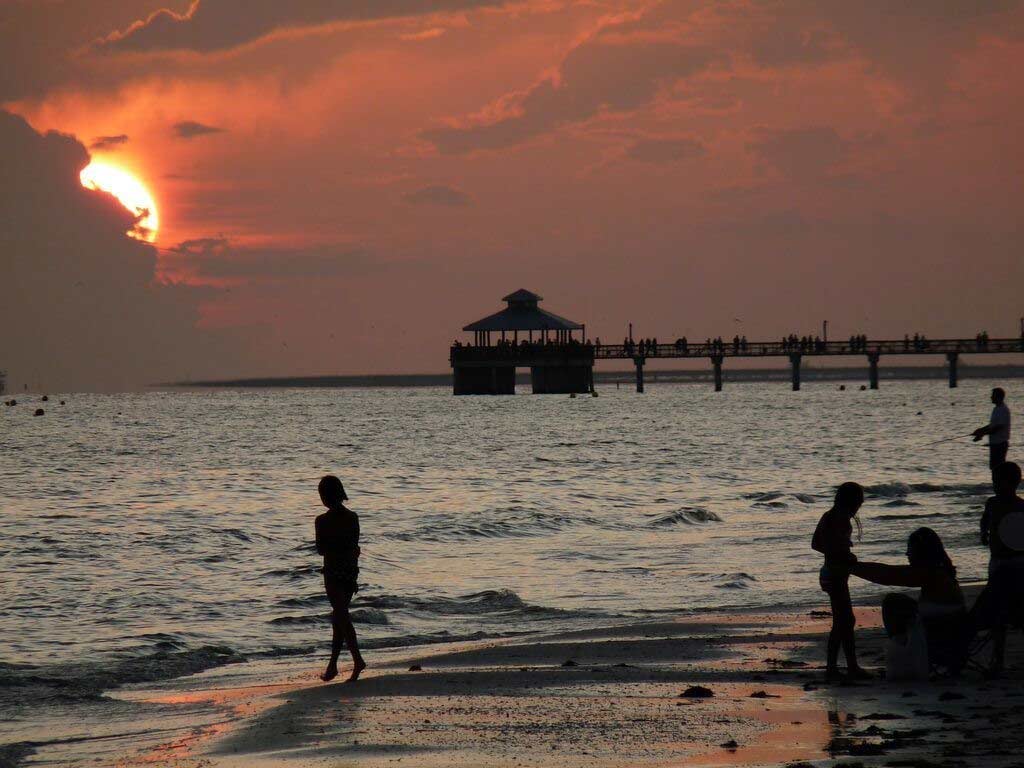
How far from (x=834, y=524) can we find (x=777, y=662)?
1.73 metres

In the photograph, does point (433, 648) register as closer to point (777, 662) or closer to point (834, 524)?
point (777, 662)

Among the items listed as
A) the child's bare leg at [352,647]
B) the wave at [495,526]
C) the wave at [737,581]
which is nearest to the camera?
the child's bare leg at [352,647]

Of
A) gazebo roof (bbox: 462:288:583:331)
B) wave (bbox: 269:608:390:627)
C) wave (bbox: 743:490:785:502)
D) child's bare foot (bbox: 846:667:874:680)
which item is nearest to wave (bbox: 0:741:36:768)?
child's bare foot (bbox: 846:667:874:680)

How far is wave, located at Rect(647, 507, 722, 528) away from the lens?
27219mm

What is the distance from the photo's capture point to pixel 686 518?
27.8 metres

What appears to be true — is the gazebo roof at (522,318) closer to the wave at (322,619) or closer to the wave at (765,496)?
the wave at (765,496)

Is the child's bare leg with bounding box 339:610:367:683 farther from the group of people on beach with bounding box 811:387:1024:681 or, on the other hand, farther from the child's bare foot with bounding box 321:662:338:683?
the group of people on beach with bounding box 811:387:1024:681

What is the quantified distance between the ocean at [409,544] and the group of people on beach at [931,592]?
200 inches

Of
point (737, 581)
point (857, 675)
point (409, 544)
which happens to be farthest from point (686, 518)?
point (857, 675)

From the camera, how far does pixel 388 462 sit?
172 feet

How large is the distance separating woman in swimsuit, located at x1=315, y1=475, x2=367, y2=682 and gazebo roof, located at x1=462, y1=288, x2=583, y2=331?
116 meters

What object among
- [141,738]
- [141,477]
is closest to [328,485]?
[141,738]

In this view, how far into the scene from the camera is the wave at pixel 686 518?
89.3ft

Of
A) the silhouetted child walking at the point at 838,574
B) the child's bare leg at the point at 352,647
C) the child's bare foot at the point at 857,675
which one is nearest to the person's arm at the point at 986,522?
the silhouetted child walking at the point at 838,574
